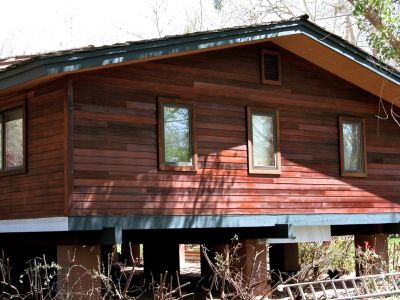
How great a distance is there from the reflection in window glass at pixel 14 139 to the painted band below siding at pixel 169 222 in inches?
42.0

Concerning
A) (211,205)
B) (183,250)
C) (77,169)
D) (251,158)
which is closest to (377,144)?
(251,158)

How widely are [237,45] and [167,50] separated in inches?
Result: 80.6

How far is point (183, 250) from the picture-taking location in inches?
1077

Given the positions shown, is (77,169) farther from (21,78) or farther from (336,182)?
(336,182)

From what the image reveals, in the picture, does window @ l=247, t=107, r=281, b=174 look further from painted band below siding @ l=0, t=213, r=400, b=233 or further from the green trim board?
the green trim board

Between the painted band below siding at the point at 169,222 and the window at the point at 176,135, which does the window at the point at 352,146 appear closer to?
the painted band below siding at the point at 169,222

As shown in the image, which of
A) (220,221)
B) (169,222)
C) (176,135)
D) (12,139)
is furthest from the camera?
(220,221)

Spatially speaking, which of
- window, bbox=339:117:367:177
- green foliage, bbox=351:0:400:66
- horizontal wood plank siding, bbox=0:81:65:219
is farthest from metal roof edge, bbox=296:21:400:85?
horizontal wood plank siding, bbox=0:81:65:219

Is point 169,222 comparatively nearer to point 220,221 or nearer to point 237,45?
point 220,221

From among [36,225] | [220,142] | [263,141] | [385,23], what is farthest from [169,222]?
[385,23]

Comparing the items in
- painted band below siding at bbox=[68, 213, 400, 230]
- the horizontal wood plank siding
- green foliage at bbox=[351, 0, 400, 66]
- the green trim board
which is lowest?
painted band below siding at bbox=[68, 213, 400, 230]

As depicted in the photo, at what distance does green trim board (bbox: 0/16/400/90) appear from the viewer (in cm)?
1073

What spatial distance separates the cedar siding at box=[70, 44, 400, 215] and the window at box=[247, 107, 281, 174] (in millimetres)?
142

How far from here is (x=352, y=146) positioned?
1571 centimetres
